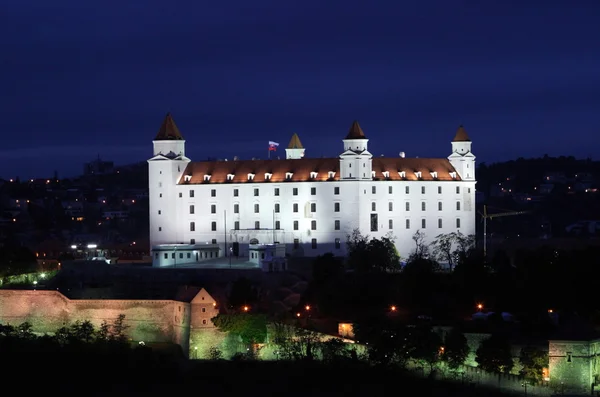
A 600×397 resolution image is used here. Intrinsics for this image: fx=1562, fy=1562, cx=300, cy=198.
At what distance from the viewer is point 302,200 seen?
270ft

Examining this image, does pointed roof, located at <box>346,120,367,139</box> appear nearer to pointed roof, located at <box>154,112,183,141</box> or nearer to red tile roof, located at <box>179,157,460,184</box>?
red tile roof, located at <box>179,157,460,184</box>

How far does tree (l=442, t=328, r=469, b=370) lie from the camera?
5956cm

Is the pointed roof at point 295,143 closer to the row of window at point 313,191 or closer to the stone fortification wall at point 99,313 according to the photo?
the row of window at point 313,191

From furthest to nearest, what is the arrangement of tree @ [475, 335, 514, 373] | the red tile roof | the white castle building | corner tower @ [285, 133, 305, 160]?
corner tower @ [285, 133, 305, 160] < the red tile roof < the white castle building < tree @ [475, 335, 514, 373]

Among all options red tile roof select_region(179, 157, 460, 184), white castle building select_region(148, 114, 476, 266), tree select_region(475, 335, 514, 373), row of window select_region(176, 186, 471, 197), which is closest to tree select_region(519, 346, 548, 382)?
tree select_region(475, 335, 514, 373)

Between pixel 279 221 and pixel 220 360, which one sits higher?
pixel 279 221

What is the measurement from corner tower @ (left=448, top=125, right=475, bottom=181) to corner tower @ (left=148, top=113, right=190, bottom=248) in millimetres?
14603

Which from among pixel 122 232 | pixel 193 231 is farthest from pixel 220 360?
pixel 122 232

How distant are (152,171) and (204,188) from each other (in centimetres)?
316

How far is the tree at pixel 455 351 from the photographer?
59.6m

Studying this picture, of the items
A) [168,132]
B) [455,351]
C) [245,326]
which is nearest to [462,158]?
[168,132]

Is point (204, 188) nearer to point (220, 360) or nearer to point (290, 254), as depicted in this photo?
point (290, 254)

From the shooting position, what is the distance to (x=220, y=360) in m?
65.5

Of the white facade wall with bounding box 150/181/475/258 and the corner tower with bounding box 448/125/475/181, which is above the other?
the corner tower with bounding box 448/125/475/181
